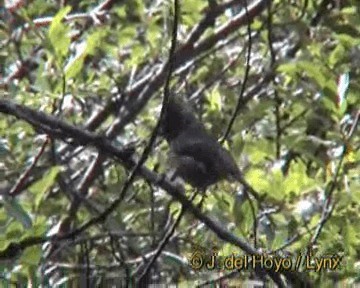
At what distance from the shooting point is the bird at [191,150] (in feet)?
5.42

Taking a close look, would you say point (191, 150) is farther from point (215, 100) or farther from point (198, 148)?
point (215, 100)

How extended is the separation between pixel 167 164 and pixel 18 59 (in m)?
1.06

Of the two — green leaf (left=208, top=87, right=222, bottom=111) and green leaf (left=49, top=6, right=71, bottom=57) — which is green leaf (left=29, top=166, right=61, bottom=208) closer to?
green leaf (left=49, top=6, right=71, bottom=57)

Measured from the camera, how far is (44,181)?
6.56 feet

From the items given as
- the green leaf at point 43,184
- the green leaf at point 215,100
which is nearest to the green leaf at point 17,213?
the green leaf at point 43,184

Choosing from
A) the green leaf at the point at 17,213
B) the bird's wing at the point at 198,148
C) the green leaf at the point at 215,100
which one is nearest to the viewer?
the bird's wing at the point at 198,148

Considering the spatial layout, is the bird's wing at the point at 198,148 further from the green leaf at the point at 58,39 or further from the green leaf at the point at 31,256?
the green leaf at the point at 58,39

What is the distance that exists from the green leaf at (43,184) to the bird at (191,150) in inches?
13.2

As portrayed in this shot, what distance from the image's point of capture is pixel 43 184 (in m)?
2.02

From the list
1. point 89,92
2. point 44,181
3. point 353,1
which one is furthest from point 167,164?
point 353,1

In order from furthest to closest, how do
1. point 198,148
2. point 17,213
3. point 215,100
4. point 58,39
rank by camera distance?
1. point 215,100
2. point 58,39
3. point 17,213
4. point 198,148

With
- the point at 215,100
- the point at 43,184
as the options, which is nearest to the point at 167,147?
the point at 43,184

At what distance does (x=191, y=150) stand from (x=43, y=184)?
A: 0.48m

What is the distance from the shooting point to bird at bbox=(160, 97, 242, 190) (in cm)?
165
